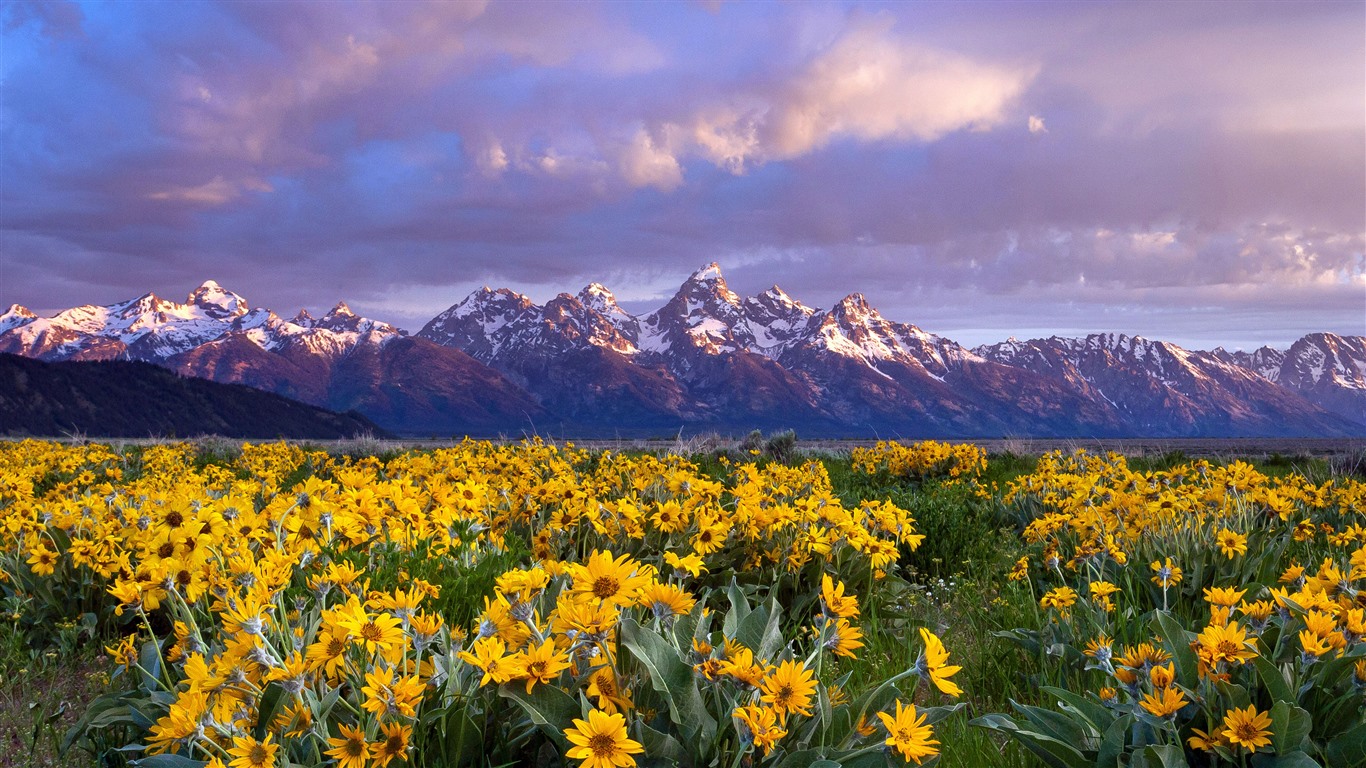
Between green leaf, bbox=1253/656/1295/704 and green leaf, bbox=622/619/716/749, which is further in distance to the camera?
green leaf, bbox=1253/656/1295/704

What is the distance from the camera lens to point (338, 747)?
198 cm

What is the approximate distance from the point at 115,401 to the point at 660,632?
451 ft

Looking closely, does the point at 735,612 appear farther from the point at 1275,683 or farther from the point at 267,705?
the point at 1275,683

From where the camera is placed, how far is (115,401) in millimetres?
113625

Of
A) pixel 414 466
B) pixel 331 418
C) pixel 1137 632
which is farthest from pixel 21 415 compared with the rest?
pixel 1137 632

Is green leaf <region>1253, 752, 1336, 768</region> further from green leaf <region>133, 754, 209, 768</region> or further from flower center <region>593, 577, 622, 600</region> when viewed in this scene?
green leaf <region>133, 754, 209, 768</region>

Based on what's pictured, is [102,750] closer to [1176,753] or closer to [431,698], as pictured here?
[431,698]

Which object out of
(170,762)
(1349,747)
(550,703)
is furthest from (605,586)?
(1349,747)

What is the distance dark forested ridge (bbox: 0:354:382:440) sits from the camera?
103062 mm

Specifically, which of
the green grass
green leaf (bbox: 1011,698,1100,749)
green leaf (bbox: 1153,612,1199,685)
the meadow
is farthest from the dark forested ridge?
green leaf (bbox: 1153,612,1199,685)

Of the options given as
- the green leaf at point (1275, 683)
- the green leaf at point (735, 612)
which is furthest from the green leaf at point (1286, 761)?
the green leaf at point (735, 612)

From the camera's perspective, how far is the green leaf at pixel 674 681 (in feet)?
7.27

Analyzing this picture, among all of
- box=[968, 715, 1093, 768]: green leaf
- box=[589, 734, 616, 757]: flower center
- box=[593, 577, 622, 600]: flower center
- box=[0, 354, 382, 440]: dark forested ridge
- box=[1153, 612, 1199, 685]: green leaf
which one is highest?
box=[593, 577, 622, 600]: flower center

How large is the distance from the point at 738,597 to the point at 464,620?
1.57 meters
